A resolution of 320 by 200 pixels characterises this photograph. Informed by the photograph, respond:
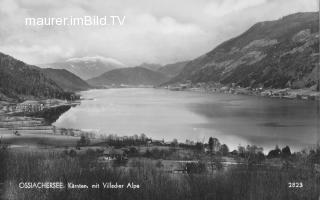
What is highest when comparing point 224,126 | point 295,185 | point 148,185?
point 148,185

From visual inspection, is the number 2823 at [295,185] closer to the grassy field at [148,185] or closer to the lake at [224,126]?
the grassy field at [148,185]

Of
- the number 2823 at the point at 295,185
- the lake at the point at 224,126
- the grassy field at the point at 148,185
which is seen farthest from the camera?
the lake at the point at 224,126

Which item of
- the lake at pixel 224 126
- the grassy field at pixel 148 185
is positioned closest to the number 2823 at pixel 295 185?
the grassy field at pixel 148 185

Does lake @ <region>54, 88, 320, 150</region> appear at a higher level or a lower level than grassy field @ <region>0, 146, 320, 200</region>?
lower

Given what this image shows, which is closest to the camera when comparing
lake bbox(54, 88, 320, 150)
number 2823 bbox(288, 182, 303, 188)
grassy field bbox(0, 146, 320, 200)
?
grassy field bbox(0, 146, 320, 200)

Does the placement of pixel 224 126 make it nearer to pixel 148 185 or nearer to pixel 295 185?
pixel 295 185

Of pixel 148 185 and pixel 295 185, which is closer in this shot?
pixel 148 185

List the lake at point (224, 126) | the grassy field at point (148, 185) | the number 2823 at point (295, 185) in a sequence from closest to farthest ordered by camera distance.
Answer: the grassy field at point (148, 185)
the number 2823 at point (295, 185)
the lake at point (224, 126)

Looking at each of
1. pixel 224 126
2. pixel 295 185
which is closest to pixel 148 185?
pixel 295 185

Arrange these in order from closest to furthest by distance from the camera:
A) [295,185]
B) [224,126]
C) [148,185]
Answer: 1. [148,185]
2. [295,185]
3. [224,126]

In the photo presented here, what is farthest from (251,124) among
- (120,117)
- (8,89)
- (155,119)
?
(8,89)

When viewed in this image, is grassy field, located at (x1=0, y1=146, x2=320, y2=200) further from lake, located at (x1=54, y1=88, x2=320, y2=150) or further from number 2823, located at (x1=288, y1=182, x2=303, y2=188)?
lake, located at (x1=54, y1=88, x2=320, y2=150)

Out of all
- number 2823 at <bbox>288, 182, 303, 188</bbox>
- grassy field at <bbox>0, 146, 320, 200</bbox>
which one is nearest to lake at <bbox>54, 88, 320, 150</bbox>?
number 2823 at <bbox>288, 182, 303, 188</bbox>

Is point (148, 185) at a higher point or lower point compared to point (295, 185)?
higher
